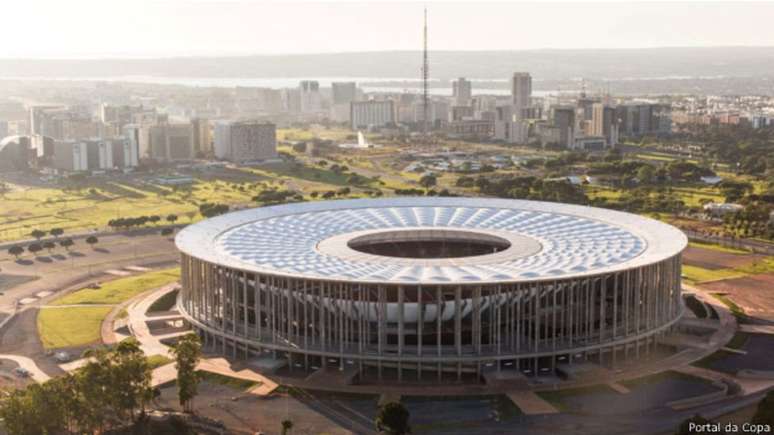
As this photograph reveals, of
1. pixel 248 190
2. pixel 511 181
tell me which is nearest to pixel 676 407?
pixel 511 181

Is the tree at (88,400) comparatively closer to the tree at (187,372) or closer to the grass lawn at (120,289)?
the tree at (187,372)

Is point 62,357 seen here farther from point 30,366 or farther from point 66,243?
point 66,243

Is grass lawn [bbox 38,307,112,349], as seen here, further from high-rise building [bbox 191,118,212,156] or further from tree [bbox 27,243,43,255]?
high-rise building [bbox 191,118,212,156]

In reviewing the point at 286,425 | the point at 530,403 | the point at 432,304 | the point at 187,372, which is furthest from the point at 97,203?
the point at 530,403

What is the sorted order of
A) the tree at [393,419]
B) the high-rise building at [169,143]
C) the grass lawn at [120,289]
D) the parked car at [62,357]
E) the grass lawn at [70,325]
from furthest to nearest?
the high-rise building at [169,143]
the grass lawn at [120,289]
the grass lawn at [70,325]
the parked car at [62,357]
the tree at [393,419]

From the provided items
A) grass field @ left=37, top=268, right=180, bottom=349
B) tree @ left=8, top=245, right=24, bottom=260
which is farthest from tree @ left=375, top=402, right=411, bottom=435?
tree @ left=8, top=245, right=24, bottom=260

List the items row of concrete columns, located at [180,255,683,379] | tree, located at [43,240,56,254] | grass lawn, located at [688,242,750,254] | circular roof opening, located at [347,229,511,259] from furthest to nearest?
tree, located at [43,240,56,254]
grass lawn, located at [688,242,750,254]
circular roof opening, located at [347,229,511,259]
row of concrete columns, located at [180,255,683,379]

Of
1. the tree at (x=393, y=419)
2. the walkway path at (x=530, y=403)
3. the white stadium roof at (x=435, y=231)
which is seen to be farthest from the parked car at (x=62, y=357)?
the walkway path at (x=530, y=403)
